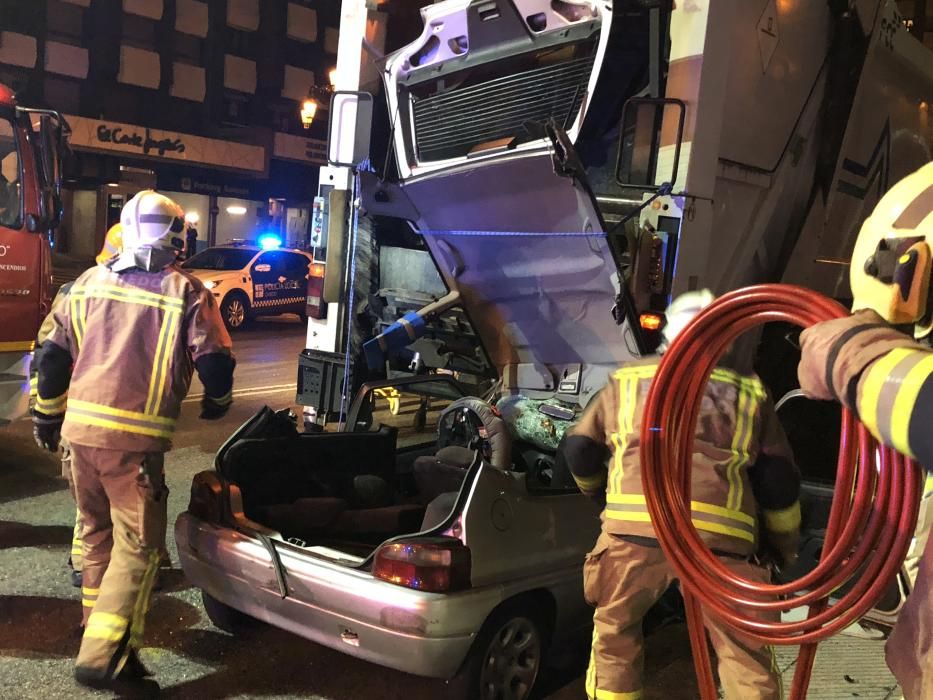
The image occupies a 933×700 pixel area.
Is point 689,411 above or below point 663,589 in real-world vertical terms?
above

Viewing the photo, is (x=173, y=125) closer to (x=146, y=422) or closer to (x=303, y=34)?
(x=303, y=34)

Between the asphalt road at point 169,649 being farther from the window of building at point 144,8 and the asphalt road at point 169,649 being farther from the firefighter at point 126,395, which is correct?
the window of building at point 144,8

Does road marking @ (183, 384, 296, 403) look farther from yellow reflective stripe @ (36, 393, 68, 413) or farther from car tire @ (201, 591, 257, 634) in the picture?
yellow reflective stripe @ (36, 393, 68, 413)

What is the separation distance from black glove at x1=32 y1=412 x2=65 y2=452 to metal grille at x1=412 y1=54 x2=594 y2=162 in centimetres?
283

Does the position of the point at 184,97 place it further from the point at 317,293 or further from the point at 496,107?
the point at 496,107

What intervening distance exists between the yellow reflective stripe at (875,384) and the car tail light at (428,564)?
1.68 m

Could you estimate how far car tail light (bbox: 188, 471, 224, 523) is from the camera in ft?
11.6

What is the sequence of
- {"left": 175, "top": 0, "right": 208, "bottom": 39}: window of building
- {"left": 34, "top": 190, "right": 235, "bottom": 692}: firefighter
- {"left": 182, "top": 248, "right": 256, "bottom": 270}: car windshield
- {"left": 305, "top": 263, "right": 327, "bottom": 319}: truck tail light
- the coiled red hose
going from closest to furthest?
the coiled red hose
{"left": 34, "top": 190, "right": 235, "bottom": 692}: firefighter
{"left": 305, "top": 263, "right": 327, "bottom": 319}: truck tail light
{"left": 182, "top": 248, "right": 256, "bottom": 270}: car windshield
{"left": 175, "top": 0, "right": 208, "bottom": 39}: window of building

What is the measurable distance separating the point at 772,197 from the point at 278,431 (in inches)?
125

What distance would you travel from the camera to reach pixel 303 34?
29172mm

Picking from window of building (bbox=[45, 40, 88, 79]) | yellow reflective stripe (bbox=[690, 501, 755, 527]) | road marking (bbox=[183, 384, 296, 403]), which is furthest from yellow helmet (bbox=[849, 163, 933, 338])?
window of building (bbox=[45, 40, 88, 79])

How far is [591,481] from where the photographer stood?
9.72ft

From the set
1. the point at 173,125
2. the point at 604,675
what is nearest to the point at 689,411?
the point at 604,675

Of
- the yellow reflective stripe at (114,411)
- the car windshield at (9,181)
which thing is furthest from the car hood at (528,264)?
the car windshield at (9,181)
